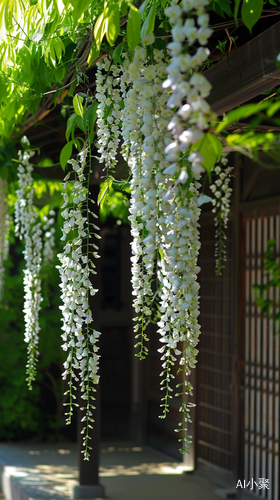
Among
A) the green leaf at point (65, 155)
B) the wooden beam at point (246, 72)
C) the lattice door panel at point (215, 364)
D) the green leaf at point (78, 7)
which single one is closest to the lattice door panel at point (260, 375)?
the lattice door panel at point (215, 364)

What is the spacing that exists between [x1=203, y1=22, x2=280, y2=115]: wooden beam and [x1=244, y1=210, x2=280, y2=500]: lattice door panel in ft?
6.95

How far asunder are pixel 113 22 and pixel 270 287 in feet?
9.20

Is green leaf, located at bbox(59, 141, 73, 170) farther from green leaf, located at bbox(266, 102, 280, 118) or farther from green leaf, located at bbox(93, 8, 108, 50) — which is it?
green leaf, located at bbox(266, 102, 280, 118)

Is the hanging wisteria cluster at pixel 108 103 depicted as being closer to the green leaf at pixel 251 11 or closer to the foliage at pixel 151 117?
the foliage at pixel 151 117

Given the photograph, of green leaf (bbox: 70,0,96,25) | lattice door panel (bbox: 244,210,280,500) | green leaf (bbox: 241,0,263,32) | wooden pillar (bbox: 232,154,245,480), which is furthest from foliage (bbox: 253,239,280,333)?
green leaf (bbox: 70,0,96,25)

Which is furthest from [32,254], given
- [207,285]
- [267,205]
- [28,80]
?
[207,285]

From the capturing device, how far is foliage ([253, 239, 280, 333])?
3719 millimetres

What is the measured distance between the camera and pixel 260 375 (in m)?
3.95

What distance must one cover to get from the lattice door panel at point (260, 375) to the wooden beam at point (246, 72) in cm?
212

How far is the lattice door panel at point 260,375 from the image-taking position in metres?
3.78

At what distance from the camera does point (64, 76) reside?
78.3 inches

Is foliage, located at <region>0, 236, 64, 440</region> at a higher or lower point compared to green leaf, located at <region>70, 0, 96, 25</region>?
lower

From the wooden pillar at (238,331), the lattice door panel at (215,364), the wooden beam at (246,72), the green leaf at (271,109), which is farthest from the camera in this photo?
the lattice door panel at (215,364)

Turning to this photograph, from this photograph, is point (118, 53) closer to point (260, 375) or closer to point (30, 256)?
point (30, 256)
